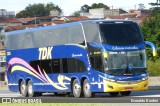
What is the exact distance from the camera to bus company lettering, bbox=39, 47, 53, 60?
4256 centimetres

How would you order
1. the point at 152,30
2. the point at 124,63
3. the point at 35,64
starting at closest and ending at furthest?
the point at 124,63
the point at 35,64
the point at 152,30

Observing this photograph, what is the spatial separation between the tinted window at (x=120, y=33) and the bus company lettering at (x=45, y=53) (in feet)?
16.3

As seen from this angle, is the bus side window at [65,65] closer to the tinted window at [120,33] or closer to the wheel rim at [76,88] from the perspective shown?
the wheel rim at [76,88]

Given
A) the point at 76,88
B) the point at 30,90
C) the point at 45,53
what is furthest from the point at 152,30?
the point at 76,88

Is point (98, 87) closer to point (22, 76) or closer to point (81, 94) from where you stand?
point (81, 94)

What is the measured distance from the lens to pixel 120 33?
126 feet

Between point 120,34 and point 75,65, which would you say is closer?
point 120,34

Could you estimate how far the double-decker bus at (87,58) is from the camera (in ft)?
124

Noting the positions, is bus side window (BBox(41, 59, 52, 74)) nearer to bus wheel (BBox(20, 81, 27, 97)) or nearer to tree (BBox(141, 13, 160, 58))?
bus wheel (BBox(20, 81, 27, 97))

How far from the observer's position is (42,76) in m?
43.8

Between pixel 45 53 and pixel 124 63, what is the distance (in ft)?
21.7

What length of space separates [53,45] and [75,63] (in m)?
2.55

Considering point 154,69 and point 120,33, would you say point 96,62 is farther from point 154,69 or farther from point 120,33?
point 154,69

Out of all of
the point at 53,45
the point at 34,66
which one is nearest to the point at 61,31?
the point at 53,45
